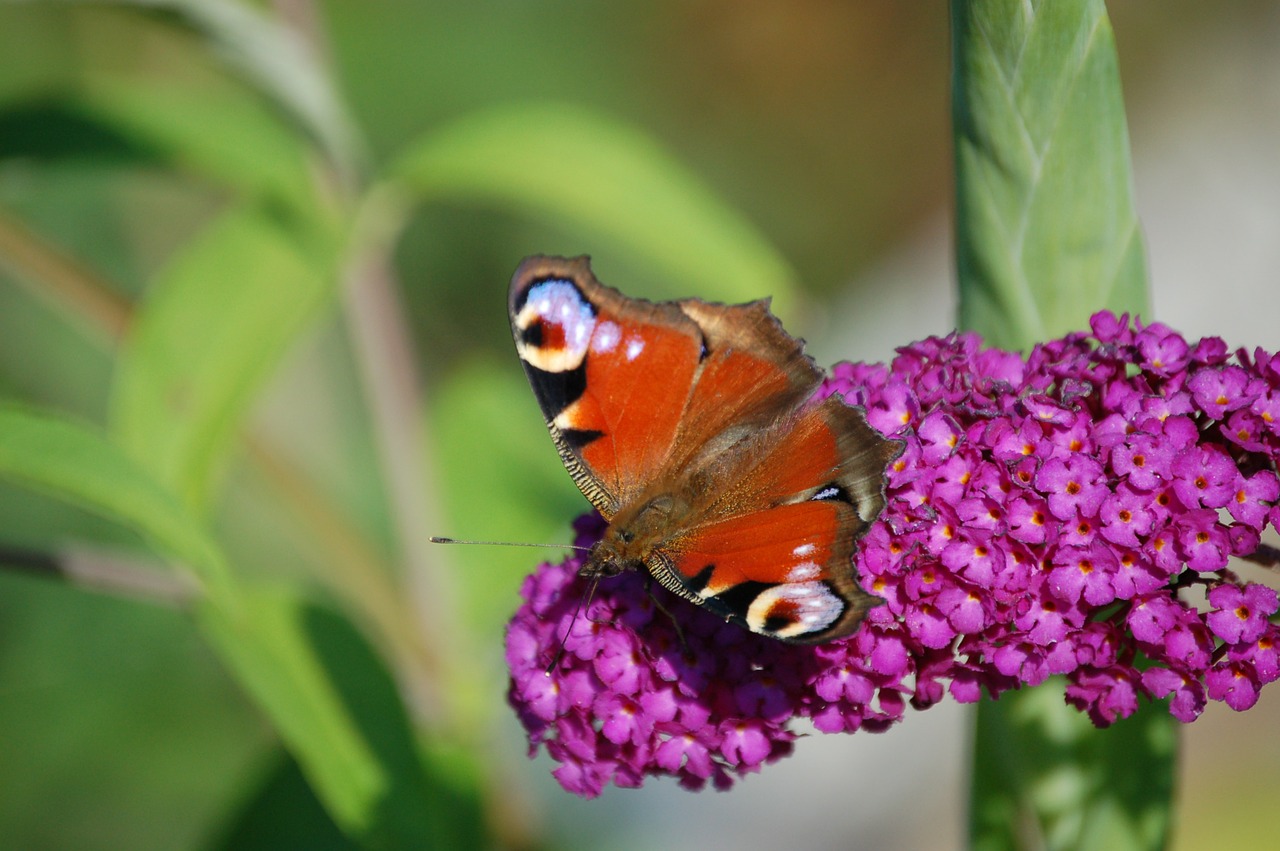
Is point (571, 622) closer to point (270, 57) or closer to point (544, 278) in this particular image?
point (544, 278)

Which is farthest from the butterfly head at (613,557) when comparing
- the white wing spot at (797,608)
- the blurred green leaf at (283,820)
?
the blurred green leaf at (283,820)

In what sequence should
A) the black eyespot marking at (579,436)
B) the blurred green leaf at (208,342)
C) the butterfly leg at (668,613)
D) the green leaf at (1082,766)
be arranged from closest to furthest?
the butterfly leg at (668,613)
the green leaf at (1082,766)
the black eyespot marking at (579,436)
the blurred green leaf at (208,342)

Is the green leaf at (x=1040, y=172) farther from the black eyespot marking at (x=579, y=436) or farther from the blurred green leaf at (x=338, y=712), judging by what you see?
the blurred green leaf at (x=338, y=712)

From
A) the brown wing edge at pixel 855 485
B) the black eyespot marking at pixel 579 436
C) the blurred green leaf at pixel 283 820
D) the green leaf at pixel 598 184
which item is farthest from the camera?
the green leaf at pixel 598 184

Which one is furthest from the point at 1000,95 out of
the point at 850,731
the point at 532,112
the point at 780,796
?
the point at 780,796

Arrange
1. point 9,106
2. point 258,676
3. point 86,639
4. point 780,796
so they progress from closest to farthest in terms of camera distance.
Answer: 1. point 258,676
2. point 9,106
3. point 86,639
4. point 780,796

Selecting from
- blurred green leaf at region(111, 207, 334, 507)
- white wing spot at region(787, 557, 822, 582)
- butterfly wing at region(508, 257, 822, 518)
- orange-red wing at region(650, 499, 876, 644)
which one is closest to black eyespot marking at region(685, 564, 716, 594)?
orange-red wing at region(650, 499, 876, 644)

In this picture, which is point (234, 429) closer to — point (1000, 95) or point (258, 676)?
point (258, 676)
